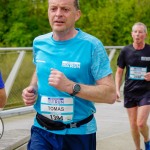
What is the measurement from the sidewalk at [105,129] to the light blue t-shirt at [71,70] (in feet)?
9.48

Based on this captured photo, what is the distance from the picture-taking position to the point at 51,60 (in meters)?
3.63

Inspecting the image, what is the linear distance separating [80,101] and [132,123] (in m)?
3.24

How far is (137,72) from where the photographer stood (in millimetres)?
6625

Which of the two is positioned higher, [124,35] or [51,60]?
[51,60]

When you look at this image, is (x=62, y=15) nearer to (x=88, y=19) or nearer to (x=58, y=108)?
(x=58, y=108)

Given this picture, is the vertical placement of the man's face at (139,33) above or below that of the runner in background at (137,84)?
above

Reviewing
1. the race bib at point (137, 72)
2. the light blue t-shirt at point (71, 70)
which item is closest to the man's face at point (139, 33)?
the race bib at point (137, 72)

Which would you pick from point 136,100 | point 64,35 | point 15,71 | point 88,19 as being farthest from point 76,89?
point 88,19

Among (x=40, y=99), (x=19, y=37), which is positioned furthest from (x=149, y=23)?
(x=40, y=99)

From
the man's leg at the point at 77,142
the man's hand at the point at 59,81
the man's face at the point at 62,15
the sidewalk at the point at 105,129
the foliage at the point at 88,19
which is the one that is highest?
the man's face at the point at 62,15

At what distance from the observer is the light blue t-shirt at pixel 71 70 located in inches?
139

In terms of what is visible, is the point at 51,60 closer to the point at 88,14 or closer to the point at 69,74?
the point at 69,74

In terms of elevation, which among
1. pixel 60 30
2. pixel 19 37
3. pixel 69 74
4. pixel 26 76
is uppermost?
pixel 60 30

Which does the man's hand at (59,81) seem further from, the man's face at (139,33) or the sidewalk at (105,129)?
the man's face at (139,33)
